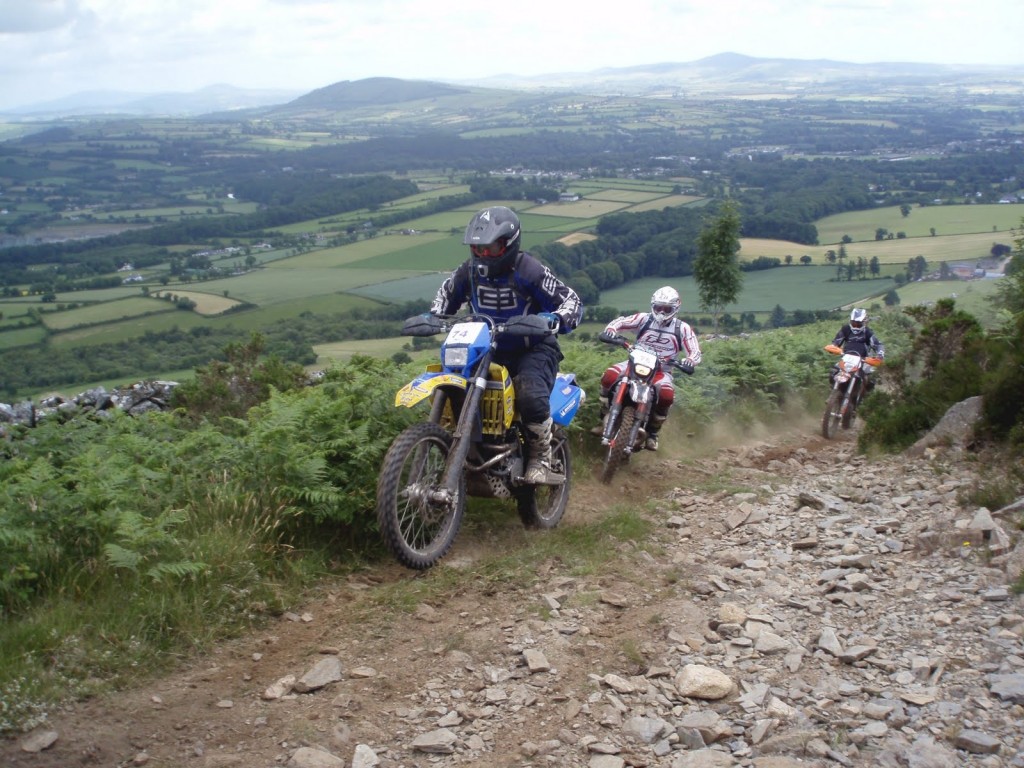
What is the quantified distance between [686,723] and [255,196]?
8514cm

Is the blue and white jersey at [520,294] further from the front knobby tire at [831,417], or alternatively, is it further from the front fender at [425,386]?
the front knobby tire at [831,417]

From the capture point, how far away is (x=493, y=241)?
648cm

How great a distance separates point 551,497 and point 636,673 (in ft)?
9.96

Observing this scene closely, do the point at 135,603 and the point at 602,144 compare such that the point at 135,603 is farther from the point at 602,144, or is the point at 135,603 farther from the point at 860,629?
the point at 602,144

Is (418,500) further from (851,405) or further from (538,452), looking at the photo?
(851,405)

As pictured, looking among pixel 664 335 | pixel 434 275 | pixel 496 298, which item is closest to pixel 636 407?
pixel 664 335

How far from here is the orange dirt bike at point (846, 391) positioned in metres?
13.9

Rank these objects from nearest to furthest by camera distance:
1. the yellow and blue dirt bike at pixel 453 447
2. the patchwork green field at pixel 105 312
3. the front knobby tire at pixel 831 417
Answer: the yellow and blue dirt bike at pixel 453 447
the front knobby tire at pixel 831 417
the patchwork green field at pixel 105 312

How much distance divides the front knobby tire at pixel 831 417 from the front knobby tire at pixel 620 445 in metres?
5.20

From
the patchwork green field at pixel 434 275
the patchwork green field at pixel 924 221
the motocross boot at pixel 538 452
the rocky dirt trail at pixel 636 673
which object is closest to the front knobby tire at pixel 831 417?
the rocky dirt trail at pixel 636 673

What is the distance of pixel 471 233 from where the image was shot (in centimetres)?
658

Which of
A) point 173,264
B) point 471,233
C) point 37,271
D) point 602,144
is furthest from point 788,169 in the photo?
point 471,233

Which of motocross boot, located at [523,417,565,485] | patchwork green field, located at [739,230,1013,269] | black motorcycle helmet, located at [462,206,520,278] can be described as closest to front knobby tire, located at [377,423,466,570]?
motocross boot, located at [523,417,565,485]

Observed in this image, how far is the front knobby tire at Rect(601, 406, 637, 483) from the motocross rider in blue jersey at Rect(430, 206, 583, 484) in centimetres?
259
